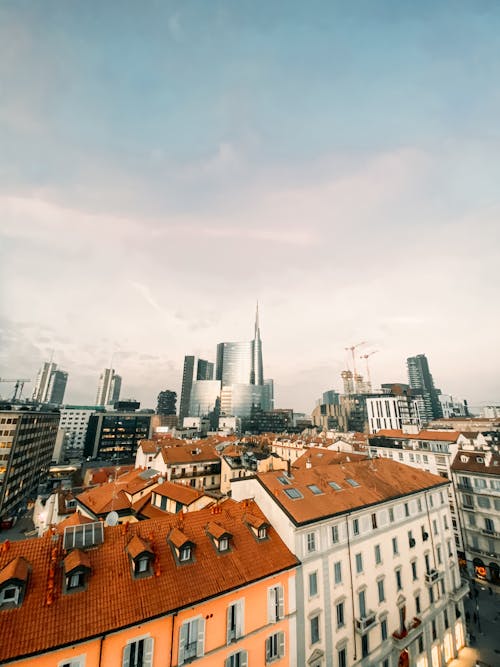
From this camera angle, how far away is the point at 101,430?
171 metres

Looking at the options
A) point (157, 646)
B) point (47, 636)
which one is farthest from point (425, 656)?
point (47, 636)

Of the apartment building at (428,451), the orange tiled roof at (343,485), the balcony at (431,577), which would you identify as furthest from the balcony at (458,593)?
the apartment building at (428,451)

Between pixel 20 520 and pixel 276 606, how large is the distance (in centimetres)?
8095

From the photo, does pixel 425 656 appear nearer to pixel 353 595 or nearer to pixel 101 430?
pixel 353 595

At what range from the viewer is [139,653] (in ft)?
53.7

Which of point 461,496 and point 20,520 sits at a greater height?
point 461,496

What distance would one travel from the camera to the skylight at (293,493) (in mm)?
27239

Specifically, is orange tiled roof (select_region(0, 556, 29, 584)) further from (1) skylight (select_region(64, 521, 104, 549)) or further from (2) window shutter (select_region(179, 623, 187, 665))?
(2) window shutter (select_region(179, 623, 187, 665))

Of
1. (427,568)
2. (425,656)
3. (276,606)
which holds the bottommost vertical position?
(425,656)

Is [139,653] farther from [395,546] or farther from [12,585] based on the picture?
[395,546]

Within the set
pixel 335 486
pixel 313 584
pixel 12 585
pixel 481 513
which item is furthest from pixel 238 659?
pixel 481 513

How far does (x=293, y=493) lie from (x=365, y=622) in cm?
1204

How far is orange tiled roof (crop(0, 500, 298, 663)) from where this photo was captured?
48.4 ft

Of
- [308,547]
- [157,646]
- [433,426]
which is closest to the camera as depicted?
[157,646]
